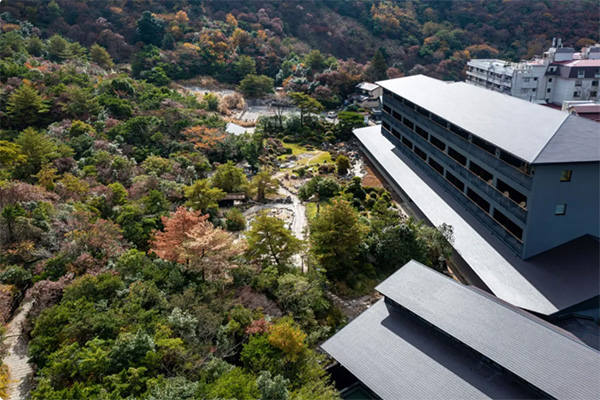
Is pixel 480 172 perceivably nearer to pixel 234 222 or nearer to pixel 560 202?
pixel 560 202

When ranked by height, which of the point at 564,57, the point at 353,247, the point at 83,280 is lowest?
the point at 353,247

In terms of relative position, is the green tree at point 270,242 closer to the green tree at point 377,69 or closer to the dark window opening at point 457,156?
the dark window opening at point 457,156

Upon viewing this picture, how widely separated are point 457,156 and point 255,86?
38.6 m

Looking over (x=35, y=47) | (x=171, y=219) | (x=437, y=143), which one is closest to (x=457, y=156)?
(x=437, y=143)

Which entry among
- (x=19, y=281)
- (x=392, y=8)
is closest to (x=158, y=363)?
(x=19, y=281)

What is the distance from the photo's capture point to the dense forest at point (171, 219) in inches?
639

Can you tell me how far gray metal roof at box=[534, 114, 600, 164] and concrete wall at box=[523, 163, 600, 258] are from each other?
0.53m

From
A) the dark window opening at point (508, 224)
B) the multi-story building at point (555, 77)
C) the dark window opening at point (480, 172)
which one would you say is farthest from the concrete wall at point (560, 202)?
the multi-story building at point (555, 77)

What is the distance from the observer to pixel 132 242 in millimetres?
24438

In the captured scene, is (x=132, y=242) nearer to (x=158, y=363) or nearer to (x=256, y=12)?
(x=158, y=363)

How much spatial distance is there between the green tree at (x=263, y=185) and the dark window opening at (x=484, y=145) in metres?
15.2

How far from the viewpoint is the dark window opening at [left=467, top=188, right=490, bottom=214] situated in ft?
82.1

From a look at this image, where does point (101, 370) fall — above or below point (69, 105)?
below

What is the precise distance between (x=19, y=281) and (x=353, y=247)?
16847 millimetres
